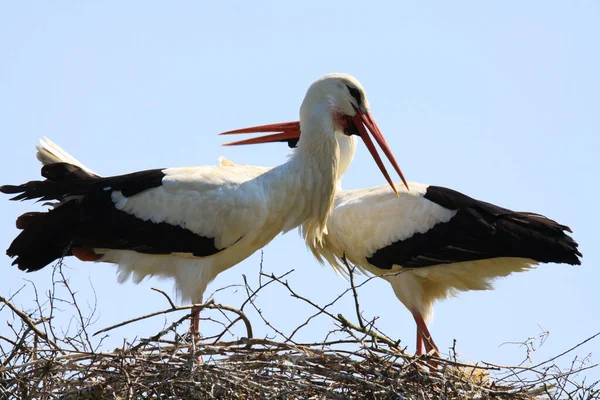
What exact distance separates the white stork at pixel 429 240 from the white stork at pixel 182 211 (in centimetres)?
98

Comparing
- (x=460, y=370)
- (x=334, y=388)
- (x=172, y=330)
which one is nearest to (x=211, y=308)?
(x=172, y=330)

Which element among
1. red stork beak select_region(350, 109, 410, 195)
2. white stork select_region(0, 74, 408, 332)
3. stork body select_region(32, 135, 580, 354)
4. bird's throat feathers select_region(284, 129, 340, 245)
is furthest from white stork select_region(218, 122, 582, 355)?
white stork select_region(0, 74, 408, 332)

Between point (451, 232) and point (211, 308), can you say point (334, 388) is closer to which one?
point (211, 308)

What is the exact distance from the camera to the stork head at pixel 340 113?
7.58 m

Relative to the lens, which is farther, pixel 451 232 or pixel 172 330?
pixel 451 232

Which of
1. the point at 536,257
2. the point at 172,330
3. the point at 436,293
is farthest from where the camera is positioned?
the point at 436,293

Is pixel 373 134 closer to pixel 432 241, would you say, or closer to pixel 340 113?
pixel 340 113

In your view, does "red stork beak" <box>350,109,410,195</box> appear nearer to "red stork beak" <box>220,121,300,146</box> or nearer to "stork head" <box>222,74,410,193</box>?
"stork head" <box>222,74,410,193</box>

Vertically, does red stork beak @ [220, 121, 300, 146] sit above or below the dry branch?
above

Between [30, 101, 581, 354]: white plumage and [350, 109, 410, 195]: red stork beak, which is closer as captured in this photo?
[350, 109, 410, 195]: red stork beak

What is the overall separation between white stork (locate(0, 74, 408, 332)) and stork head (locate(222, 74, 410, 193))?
0.01 metres

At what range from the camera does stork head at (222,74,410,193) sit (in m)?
7.58

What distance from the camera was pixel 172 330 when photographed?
595 centimetres

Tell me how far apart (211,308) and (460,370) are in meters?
1.40
